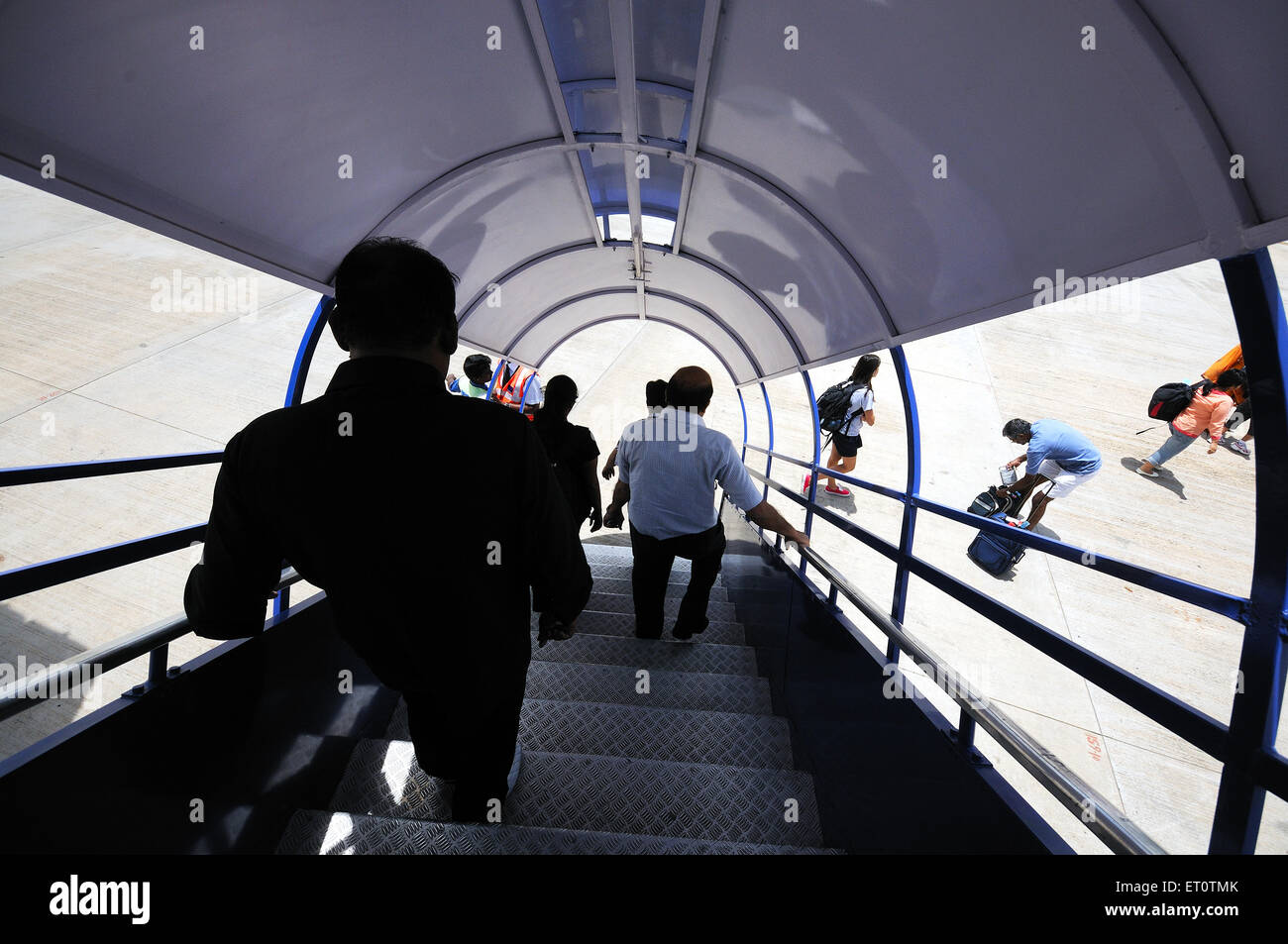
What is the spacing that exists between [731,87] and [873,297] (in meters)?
1.31

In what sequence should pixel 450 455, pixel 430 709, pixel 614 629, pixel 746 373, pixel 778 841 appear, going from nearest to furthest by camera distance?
pixel 450 455 → pixel 430 709 → pixel 778 841 → pixel 614 629 → pixel 746 373

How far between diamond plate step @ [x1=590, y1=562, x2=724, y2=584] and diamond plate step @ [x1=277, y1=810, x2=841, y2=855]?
335 cm

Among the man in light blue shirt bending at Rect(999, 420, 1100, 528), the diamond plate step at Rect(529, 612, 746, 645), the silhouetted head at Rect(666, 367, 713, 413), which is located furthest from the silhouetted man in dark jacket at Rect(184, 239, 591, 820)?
the man in light blue shirt bending at Rect(999, 420, 1100, 528)

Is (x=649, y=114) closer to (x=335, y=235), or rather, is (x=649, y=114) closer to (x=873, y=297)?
(x=873, y=297)

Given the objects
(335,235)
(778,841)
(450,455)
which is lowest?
(778,841)

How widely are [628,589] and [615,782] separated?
293cm

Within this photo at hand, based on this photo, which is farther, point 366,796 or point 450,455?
point 366,796

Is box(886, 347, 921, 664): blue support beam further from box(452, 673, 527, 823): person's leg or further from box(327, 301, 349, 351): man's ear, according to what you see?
box(327, 301, 349, 351): man's ear

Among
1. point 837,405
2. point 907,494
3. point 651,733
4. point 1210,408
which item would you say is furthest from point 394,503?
point 1210,408

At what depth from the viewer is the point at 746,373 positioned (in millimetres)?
8359

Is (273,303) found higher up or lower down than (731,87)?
higher up

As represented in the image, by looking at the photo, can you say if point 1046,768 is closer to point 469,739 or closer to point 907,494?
point 469,739
